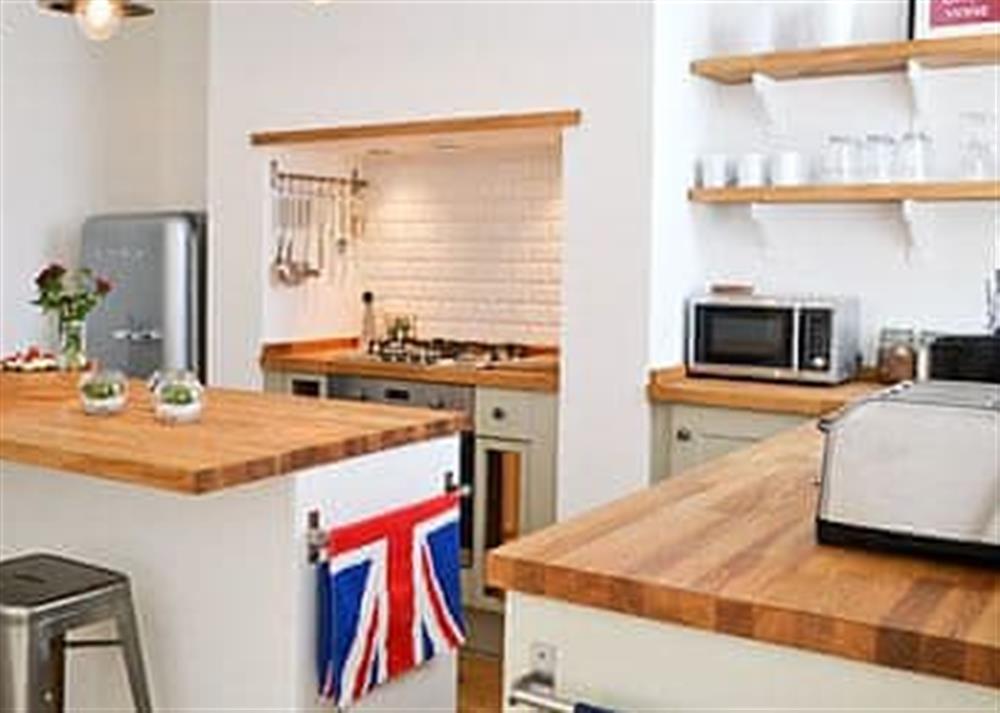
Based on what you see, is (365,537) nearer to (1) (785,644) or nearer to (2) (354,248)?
(1) (785,644)

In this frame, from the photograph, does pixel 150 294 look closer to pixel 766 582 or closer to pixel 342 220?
pixel 342 220

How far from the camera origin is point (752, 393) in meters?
3.83

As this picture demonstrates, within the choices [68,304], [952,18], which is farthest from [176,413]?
[952,18]

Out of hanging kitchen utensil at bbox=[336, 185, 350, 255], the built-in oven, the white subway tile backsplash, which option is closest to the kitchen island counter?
the built-in oven

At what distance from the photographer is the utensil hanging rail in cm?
502

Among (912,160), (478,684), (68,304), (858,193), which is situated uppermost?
(912,160)

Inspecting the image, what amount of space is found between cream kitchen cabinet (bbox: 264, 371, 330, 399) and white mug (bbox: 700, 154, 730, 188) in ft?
5.62

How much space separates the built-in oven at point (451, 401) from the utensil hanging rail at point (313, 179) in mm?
984

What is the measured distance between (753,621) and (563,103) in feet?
10.1

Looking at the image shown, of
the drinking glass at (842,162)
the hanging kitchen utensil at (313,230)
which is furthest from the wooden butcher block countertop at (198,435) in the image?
the hanging kitchen utensil at (313,230)

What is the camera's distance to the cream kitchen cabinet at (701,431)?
385 centimetres

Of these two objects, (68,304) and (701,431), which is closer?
(68,304)

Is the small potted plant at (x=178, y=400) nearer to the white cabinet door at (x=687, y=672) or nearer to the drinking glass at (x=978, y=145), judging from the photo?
the white cabinet door at (x=687, y=672)

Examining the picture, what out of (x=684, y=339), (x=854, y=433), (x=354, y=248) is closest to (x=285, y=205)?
(x=354, y=248)
